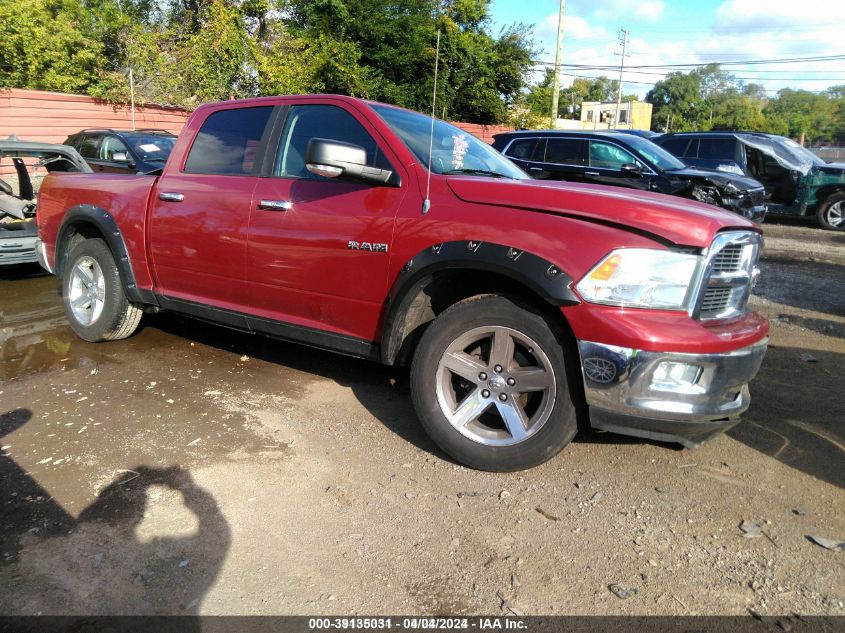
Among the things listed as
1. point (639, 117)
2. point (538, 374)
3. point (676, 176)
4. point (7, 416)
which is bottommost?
point (7, 416)

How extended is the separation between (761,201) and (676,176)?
2.29m

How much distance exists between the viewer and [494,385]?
323cm

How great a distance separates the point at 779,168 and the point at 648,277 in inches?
507

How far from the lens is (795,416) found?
13.4ft

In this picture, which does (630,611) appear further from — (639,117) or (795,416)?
(639,117)

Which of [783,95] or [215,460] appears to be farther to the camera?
[783,95]

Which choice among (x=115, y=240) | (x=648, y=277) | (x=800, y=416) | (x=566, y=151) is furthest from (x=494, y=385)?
(x=566, y=151)

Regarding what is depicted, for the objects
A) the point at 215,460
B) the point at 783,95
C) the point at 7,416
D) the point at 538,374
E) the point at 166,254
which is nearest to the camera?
the point at 538,374

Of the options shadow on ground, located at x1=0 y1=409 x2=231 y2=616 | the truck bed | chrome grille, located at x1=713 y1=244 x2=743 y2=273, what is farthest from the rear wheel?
shadow on ground, located at x1=0 y1=409 x2=231 y2=616

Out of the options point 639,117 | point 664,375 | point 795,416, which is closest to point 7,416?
point 664,375

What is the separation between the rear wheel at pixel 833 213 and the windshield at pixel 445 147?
11709 millimetres

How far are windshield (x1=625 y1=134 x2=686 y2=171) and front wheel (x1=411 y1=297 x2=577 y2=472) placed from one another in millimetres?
7983

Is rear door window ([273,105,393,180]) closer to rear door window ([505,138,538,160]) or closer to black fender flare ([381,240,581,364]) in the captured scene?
black fender flare ([381,240,581,364])

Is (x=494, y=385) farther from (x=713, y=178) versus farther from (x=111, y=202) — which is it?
(x=713, y=178)
